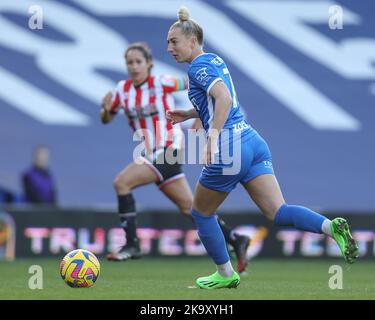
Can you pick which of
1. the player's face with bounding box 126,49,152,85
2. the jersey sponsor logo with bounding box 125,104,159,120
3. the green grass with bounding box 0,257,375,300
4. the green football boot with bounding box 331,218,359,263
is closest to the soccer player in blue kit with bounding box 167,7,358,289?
the green football boot with bounding box 331,218,359,263

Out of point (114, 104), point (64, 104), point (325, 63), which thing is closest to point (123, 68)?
point (64, 104)

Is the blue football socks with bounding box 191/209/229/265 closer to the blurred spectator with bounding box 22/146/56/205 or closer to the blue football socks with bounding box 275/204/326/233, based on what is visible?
the blue football socks with bounding box 275/204/326/233

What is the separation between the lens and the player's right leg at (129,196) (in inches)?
382

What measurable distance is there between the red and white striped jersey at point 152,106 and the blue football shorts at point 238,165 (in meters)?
3.09

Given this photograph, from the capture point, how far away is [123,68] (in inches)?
554

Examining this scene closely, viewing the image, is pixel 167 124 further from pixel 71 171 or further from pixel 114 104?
pixel 71 171

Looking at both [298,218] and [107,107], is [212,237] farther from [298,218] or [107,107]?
[107,107]

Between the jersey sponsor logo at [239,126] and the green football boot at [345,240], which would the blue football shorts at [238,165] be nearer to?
the jersey sponsor logo at [239,126]

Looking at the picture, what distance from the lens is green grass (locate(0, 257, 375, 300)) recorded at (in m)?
6.67

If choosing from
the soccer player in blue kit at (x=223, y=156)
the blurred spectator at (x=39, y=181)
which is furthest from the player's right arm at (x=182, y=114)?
the blurred spectator at (x=39, y=181)

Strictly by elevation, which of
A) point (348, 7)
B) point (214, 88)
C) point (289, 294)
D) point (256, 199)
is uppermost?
point (348, 7)

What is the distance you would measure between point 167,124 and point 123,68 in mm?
4217

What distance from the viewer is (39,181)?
13156mm

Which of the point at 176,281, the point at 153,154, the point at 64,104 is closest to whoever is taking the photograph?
the point at 176,281
